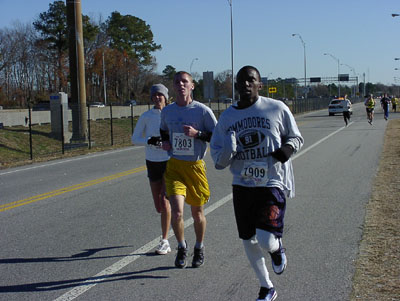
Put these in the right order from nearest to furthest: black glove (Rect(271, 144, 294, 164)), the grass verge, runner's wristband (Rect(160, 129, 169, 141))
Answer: black glove (Rect(271, 144, 294, 164)), the grass verge, runner's wristband (Rect(160, 129, 169, 141))

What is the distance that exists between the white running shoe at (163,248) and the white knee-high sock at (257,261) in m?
1.76

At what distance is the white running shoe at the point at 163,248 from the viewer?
20.1 feet

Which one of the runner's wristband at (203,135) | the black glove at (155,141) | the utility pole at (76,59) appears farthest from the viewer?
the utility pole at (76,59)

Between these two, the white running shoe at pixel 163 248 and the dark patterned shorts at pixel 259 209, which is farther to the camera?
the white running shoe at pixel 163 248

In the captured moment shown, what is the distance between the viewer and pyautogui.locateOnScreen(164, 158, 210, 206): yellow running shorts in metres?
5.60

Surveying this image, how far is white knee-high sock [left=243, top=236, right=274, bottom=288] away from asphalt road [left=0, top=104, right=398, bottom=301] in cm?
28

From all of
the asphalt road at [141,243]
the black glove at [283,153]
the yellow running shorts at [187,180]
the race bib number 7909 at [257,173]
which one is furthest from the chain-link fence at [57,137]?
the black glove at [283,153]

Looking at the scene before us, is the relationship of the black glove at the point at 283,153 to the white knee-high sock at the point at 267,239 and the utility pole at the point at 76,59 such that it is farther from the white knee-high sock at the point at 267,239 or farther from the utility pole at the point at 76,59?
the utility pole at the point at 76,59

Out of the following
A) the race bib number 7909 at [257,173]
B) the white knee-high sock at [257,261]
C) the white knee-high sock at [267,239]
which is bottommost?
the white knee-high sock at [257,261]

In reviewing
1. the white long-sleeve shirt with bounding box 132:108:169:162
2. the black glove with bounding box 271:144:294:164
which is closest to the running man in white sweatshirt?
the black glove with bounding box 271:144:294:164

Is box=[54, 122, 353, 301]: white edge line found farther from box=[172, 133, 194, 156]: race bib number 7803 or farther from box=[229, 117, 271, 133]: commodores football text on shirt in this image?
box=[229, 117, 271, 133]: commodores football text on shirt

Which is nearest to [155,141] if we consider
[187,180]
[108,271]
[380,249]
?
[187,180]

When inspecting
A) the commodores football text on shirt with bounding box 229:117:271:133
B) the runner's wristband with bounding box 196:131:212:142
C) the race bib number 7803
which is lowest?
the race bib number 7803

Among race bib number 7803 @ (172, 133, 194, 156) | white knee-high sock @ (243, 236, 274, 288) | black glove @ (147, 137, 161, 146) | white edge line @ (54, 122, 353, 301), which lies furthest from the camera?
black glove @ (147, 137, 161, 146)
